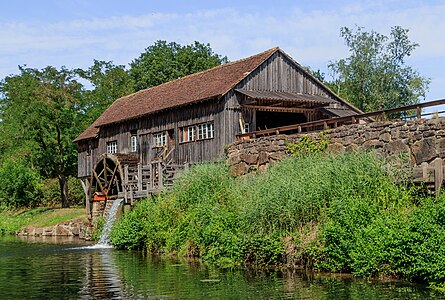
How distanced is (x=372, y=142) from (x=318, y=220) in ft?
13.9

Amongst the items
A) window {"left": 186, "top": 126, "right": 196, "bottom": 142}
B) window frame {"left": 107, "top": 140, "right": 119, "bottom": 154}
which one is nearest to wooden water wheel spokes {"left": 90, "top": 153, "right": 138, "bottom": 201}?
window frame {"left": 107, "top": 140, "right": 119, "bottom": 154}

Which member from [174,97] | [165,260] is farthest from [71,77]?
[165,260]

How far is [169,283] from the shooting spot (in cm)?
1543

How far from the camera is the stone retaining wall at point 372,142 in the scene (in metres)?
17.8

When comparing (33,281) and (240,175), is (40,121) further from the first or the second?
(33,281)

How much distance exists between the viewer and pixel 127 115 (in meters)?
34.1

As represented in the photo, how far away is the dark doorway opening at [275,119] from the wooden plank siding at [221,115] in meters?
0.50

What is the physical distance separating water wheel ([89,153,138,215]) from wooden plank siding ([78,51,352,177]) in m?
1.06

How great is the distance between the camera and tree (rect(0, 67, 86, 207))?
43031 millimetres

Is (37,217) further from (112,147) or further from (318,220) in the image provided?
(318,220)

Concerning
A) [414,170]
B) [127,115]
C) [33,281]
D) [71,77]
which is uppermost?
[71,77]

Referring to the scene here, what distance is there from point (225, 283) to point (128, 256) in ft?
27.0

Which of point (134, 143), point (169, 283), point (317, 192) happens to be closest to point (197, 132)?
point (134, 143)

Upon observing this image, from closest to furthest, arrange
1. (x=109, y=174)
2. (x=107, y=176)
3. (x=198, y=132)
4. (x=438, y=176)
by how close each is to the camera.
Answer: (x=438, y=176), (x=198, y=132), (x=109, y=174), (x=107, y=176)
